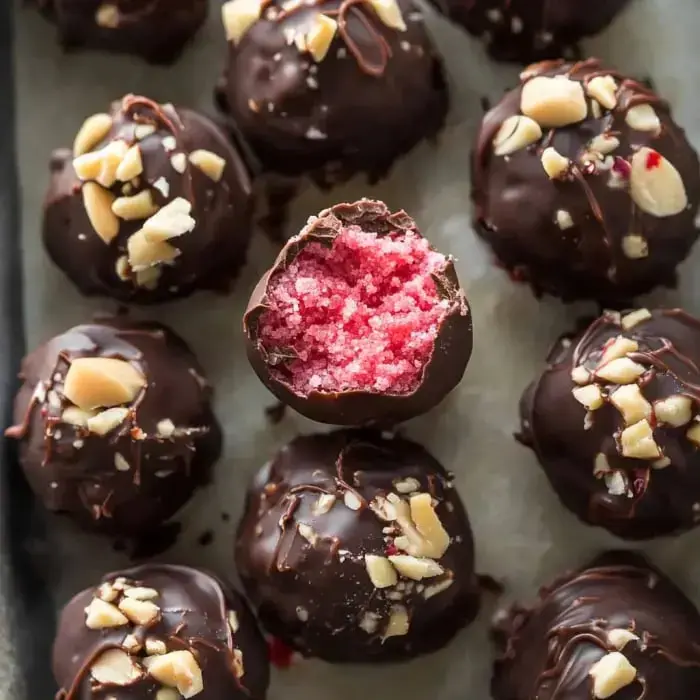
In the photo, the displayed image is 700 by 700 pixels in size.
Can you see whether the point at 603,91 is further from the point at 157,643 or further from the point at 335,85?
the point at 157,643

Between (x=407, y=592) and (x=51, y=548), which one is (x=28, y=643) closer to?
(x=51, y=548)

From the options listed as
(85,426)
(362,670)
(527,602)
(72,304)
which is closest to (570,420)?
(527,602)

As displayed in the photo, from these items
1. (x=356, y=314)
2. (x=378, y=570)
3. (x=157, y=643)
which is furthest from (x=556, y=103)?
(x=157, y=643)

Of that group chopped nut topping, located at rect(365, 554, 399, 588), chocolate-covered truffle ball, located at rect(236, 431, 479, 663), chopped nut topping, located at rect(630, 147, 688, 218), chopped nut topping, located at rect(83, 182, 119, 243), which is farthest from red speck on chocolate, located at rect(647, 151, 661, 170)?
chopped nut topping, located at rect(83, 182, 119, 243)

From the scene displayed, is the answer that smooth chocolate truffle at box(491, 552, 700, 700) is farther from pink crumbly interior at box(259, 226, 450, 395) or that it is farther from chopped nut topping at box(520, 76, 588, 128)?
chopped nut topping at box(520, 76, 588, 128)

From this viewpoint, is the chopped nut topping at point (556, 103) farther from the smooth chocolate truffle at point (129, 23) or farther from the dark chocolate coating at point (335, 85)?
the smooth chocolate truffle at point (129, 23)

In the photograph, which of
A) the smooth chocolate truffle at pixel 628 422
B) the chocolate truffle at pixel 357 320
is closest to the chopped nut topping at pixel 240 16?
the chocolate truffle at pixel 357 320
